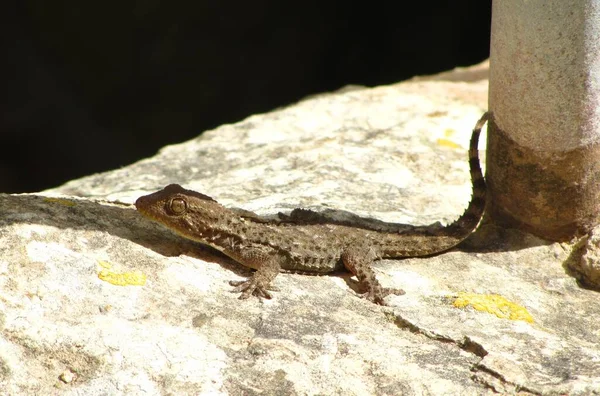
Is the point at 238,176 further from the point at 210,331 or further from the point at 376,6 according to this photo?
the point at 376,6

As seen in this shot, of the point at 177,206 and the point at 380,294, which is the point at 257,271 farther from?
the point at 380,294

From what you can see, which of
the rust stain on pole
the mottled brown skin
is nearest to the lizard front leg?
the mottled brown skin

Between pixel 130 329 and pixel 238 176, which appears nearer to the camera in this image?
pixel 130 329

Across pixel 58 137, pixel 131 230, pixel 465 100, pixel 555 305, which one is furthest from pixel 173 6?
pixel 555 305

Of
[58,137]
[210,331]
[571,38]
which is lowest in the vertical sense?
[58,137]

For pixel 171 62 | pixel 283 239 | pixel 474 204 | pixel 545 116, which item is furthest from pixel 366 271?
pixel 171 62

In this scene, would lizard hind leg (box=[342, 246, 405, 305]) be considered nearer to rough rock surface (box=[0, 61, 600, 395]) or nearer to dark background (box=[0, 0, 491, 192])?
rough rock surface (box=[0, 61, 600, 395])

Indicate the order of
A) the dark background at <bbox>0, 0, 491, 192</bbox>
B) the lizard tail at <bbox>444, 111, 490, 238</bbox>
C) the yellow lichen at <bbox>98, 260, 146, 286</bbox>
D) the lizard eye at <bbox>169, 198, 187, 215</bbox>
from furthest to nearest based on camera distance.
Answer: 1. the dark background at <bbox>0, 0, 491, 192</bbox>
2. the lizard tail at <bbox>444, 111, 490, 238</bbox>
3. the lizard eye at <bbox>169, 198, 187, 215</bbox>
4. the yellow lichen at <bbox>98, 260, 146, 286</bbox>
